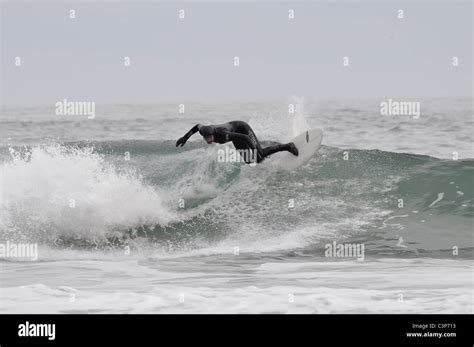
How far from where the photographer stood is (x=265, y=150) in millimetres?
12336

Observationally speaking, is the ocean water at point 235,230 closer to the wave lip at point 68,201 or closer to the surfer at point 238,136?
the wave lip at point 68,201

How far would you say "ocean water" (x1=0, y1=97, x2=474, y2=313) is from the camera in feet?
28.0

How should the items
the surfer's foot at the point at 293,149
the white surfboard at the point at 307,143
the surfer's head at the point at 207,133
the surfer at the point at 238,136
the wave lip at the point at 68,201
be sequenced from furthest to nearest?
the white surfboard at the point at 307,143 < the surfer's foot at the point at 293,149 < the wave lip at the point at 68,201 < the surfer at the point at 238,136 < the surfer's head at the point at 207,133

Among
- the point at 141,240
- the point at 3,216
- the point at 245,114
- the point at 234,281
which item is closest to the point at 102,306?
the point at 234,281

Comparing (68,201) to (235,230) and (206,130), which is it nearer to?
(206,130)

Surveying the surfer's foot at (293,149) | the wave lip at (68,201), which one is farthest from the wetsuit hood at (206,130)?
the surfer's foot at (293,149)

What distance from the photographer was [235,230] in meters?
12.5

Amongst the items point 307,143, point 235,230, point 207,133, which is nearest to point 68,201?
point 207,133

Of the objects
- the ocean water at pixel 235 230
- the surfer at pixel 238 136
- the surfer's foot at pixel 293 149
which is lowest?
the ocean water at pixel 235 230

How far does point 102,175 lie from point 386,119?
77.8ft

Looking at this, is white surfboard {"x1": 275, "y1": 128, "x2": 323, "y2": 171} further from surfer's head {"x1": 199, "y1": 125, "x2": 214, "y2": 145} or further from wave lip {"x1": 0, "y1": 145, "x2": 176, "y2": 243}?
surfer's head {"x1": 199, "y1": 125, "x2": 214, "y2": 145}

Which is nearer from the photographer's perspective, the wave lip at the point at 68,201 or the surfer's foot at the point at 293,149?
the wave lip at the point at 68,201

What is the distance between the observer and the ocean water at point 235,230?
28.0ft

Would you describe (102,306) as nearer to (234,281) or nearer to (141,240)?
(234,281)
